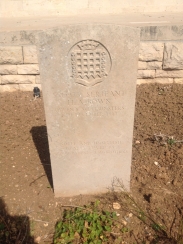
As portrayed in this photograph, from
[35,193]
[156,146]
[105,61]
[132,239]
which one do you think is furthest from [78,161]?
[156,146]

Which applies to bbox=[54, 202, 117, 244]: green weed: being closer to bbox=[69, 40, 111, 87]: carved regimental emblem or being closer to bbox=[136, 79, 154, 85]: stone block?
bbox=[69, 40, 111, 87]: carved regimental emblem

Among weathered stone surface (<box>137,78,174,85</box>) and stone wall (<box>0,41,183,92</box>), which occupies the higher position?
stone wall (<box>0,41,183,92</box>)

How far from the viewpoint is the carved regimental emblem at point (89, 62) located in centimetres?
217

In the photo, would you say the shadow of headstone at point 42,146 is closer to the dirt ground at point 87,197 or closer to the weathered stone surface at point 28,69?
the dirt ground at point 87,197

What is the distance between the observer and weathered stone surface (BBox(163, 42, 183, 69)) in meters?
4.80

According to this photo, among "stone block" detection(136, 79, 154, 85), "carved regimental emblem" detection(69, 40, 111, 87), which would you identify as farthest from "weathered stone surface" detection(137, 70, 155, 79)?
"carved regimental emblem" detection(69, 40, 111, 87)

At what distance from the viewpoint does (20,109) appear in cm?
484

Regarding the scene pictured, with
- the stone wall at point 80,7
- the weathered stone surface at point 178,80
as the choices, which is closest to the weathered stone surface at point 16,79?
the weathered stone surface at point 178,80

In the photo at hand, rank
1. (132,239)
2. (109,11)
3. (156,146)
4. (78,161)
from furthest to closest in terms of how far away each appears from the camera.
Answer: (109,11)
(156,146)
(78,161)
(132,239)

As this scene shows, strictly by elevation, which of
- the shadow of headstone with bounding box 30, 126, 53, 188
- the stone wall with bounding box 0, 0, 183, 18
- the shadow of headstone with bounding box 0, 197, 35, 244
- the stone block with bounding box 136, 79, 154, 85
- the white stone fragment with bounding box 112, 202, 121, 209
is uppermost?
Result: the stone wall with bounding box 0, 0, 183, 18

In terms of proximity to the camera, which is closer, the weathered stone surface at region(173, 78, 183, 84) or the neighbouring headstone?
the neighbouring headstone

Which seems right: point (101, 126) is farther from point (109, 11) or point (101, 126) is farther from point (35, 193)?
point (109, 11)

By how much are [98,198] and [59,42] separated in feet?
5.43

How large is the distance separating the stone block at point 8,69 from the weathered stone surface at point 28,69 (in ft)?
0.28
